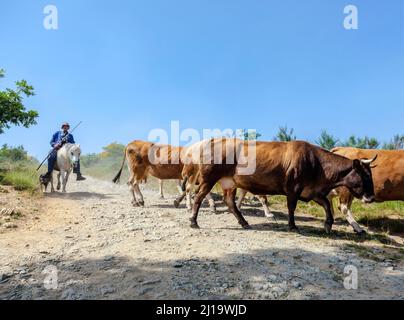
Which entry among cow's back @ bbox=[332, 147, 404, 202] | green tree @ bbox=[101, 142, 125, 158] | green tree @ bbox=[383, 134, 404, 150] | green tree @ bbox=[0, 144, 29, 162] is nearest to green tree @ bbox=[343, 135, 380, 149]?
green tree @ bbox=[383, 134, 404, 150]

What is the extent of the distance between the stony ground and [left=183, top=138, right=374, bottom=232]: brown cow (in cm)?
87

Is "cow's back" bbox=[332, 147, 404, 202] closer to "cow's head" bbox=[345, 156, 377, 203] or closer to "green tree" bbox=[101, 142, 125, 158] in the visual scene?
"cow's head" bbox=[345, 156, 377, 203]

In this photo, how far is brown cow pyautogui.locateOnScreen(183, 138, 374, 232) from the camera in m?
7.90

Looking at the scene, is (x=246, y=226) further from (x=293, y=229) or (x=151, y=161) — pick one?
(x=151, y=161)

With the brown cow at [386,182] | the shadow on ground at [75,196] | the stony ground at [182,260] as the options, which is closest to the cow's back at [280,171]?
the stony ground at [182,260]

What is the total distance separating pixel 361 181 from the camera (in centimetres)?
791

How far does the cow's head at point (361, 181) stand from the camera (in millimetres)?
7867

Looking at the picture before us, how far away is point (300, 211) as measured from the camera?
10984 millimetres

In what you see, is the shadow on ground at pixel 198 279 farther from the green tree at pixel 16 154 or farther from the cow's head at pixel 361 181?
the green tree at pixel 16 154

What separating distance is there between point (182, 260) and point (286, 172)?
3.77 metres

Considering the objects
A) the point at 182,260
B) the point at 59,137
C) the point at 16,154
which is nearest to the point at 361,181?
the point at 182,260
